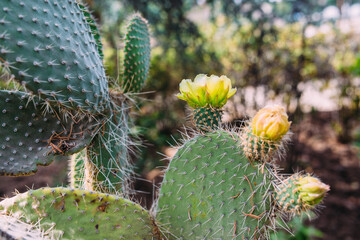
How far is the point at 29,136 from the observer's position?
0.73m

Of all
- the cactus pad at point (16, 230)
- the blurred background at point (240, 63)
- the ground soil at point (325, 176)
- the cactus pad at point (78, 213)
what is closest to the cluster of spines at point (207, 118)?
the cactus pad at point (78, 213)

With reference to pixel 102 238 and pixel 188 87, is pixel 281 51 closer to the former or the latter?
pixel 188 87

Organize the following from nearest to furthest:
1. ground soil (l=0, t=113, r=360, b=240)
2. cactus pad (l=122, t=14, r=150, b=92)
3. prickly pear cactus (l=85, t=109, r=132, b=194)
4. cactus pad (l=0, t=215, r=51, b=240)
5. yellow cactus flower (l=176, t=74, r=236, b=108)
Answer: cactus pad (l=0, t=215, r=51, b=240) → yellow cactus flower (l=176, t=74, r=236, b=108) → prickly pear cactus (l=85, t=109, r=132, b=194) → cactus pad (l=122, t=14, r=150, b=92) → ground soil (l=0, t=113, r=360, b=240)

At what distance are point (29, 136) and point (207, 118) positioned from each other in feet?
1.48

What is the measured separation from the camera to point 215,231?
0.70 m

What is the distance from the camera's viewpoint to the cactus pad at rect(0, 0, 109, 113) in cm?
54

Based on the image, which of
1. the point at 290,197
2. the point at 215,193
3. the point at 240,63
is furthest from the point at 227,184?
the point at 240,63

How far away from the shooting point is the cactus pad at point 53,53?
21.4 inches

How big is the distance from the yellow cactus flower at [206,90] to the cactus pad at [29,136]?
0.29 m

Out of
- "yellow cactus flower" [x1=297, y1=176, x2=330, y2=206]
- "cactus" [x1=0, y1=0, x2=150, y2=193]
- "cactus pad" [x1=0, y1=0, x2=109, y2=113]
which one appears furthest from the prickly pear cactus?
"yellow cactus flower" [x1=297, y1=176, x2=330, y2=206]

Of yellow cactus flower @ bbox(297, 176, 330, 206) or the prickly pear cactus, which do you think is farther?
the prickly pear cactus

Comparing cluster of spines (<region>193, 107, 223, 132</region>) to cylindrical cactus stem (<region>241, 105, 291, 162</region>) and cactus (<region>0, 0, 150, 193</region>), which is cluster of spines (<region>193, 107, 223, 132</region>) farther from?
cactus (<region>0, 0, 150, 193</region>)

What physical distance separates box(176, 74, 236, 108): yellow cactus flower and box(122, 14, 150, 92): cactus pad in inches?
11.5

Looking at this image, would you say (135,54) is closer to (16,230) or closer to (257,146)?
(257,146)
